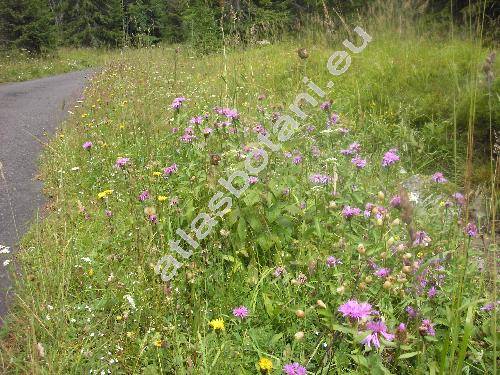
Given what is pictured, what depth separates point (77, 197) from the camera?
301 centimetres

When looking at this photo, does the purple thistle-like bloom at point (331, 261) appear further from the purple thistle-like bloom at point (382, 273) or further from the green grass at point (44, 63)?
the green grass at point (44, 63)

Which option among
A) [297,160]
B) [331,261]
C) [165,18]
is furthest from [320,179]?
[165,18]

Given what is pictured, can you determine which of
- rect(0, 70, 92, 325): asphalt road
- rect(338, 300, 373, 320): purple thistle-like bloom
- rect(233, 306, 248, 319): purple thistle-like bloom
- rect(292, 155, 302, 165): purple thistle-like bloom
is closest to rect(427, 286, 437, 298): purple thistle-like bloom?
rect(338, 300, 373, 320): purple thistle-like bloom

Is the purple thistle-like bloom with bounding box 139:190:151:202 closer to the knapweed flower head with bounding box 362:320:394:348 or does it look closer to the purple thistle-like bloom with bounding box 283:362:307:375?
the purple thistle-like bloom with bounding box 283:362:307:375

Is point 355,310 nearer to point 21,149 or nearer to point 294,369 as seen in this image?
point 294,369

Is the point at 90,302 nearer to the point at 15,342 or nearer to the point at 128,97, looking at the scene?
the point at 15,342

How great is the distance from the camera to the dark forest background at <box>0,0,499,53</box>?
17.5 ft

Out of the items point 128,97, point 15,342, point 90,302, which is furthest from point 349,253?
point 128,97

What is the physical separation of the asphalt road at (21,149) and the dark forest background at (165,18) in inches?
55.9

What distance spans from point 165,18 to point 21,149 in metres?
13.3

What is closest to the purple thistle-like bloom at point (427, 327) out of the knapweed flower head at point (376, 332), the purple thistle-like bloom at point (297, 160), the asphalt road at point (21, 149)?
the knapweed flower head at point (376, 332)

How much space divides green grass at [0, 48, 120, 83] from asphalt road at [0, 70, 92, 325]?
97.2 inches

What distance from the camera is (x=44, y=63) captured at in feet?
45.5

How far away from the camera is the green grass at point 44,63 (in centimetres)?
1138
